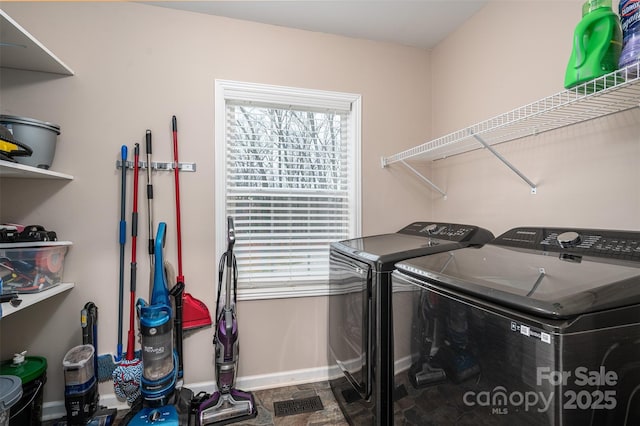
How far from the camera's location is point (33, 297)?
152 centimetres

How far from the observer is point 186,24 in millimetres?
2037

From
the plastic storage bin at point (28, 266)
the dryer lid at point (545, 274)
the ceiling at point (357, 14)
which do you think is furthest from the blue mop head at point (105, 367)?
the ceiling at point (357, 14)

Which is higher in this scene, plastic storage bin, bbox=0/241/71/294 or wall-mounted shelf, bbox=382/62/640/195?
wall-mounted shelf, bbox=382/62/640/195

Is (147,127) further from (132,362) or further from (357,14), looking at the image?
(357,14)

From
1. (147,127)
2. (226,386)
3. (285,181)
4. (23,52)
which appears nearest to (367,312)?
(226,386)

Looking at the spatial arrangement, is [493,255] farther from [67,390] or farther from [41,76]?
[41,76]

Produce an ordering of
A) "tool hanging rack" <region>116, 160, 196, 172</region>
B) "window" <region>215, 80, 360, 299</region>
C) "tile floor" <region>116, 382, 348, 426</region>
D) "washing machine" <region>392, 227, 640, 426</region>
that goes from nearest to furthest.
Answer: "washing machine" <region>392, 227, 640, 426</region> < "tile floor" <region>116, 382, 348, 426</region> < "tool hanging rack" <region>116, 160, 196, 172</region> < "window" <region>215, 80, 360, 299</region>

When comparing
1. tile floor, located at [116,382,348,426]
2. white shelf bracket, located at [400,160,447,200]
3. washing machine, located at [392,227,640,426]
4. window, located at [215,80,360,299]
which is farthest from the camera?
white shelf bracket, located at [400,160,447,200]

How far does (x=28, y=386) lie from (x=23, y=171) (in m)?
1.12

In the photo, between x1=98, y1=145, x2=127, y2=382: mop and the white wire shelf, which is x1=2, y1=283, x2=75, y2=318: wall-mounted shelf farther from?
the white wire shelf

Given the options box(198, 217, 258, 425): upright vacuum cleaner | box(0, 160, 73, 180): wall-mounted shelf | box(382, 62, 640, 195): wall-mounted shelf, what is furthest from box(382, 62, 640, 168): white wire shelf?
box(0, 160, 73, 180): wall-mounted shelf

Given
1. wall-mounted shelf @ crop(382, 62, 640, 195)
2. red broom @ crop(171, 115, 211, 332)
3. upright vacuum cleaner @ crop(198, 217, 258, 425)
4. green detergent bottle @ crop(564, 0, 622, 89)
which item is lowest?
upright vacuum cleaner @ crop(198, 217, 258, 425)

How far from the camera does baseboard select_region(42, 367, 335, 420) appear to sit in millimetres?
1808

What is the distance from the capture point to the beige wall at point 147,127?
1.82m
